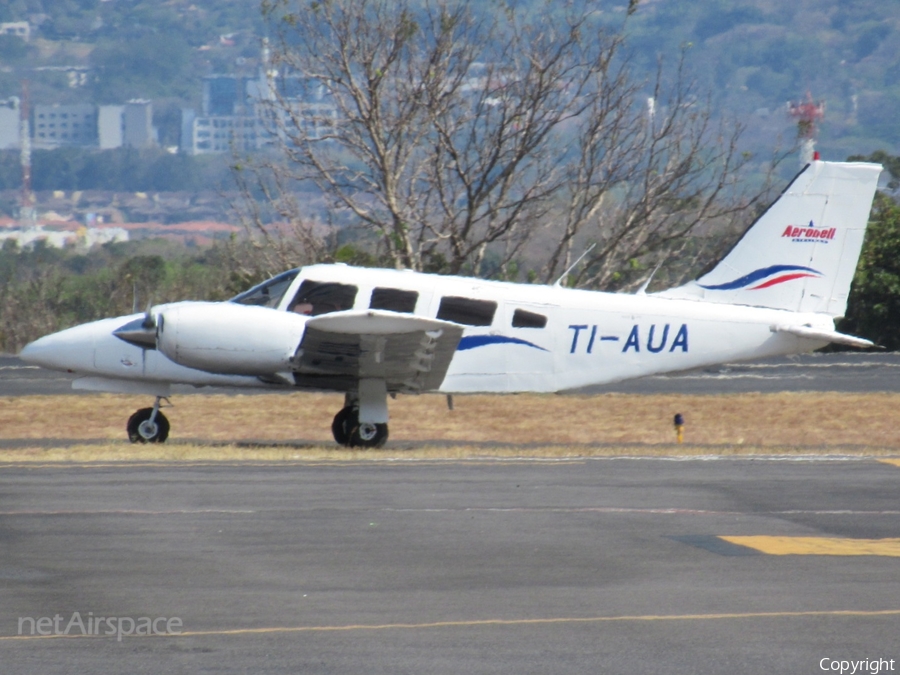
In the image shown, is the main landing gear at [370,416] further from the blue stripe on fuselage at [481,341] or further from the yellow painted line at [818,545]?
the yellow painted line at [818,545]

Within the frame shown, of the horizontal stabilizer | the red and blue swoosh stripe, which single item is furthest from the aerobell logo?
the horizontal stabilizer

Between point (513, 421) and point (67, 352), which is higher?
point (67, 352)

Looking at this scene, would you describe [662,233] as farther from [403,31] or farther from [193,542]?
[193,542]

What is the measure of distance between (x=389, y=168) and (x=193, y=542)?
Answer: 18762mm

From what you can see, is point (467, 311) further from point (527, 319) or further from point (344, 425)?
point (344, 425)

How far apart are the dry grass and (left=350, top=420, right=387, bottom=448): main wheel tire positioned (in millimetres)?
547

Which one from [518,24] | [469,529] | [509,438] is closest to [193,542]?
[469,529]

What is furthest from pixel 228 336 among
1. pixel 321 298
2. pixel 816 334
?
pixel 816 334

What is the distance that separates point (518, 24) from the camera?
3234 cm

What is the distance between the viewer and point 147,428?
1525 centimetres

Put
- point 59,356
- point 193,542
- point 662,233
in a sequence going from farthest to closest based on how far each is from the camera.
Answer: point 662,233 → point 59,356 → point 193,542

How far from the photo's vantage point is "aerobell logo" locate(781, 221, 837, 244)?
16.2m

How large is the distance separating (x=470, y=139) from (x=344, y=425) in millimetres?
13362

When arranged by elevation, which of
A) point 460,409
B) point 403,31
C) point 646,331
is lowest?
point 460,409
